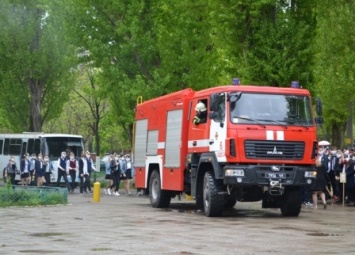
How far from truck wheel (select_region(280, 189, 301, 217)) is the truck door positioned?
7.55 ft

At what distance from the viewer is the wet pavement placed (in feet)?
52.9

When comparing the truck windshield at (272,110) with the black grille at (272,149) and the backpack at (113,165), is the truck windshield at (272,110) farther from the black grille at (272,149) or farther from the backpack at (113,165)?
the backpack at (113,165)

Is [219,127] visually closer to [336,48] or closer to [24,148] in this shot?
[336,48]

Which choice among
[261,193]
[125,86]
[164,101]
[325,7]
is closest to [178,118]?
[164,101]

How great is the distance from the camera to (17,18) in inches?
2125

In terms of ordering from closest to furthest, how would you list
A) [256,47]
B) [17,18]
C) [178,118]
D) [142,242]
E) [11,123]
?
[142,242] → [178,118] → [256,47] → [17,18] → [11,123]

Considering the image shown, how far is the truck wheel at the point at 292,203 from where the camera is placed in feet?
81.3

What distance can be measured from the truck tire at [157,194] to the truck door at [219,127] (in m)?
4.56

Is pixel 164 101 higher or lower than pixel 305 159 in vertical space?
higher

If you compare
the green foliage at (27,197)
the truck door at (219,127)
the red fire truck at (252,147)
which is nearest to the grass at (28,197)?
the green foliage at (27,197)

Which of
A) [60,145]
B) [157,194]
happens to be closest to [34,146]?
[60,145]

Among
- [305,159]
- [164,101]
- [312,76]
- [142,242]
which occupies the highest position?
[312,76]

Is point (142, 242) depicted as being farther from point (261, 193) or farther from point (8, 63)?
point (8, 63)

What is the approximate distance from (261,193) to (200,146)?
2.11 m
